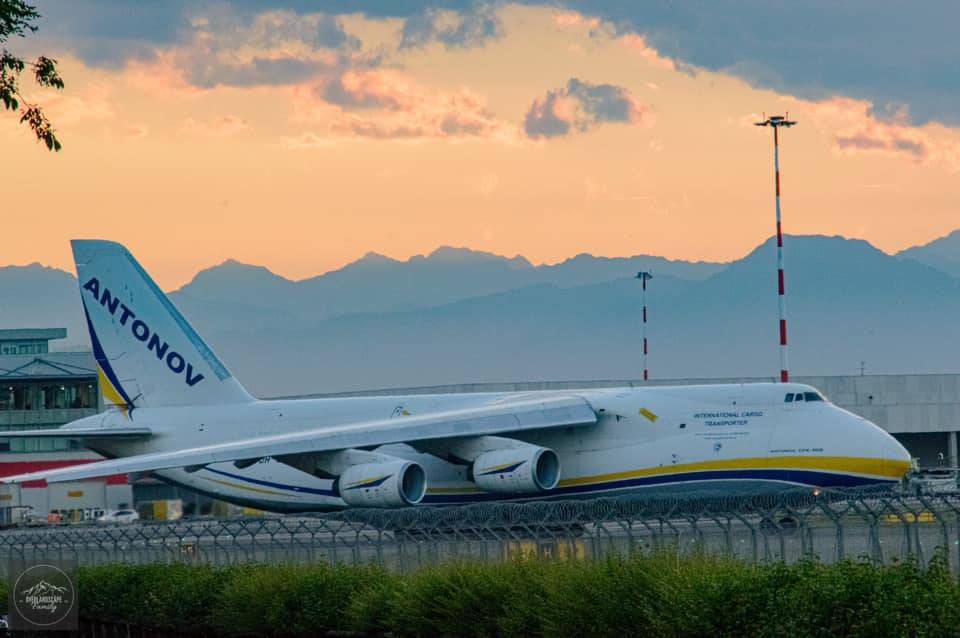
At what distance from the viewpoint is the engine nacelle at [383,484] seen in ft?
137

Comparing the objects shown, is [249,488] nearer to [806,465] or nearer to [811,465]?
[806,465]

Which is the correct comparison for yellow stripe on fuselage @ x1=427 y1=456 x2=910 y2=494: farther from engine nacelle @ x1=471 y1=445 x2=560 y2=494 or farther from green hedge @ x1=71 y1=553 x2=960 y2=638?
green hedge @ x1=71 y1=553 x2=960 y2=638

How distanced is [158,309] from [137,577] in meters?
21.6

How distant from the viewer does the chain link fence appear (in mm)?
20328

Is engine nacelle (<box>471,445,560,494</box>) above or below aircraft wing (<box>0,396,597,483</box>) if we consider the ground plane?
below

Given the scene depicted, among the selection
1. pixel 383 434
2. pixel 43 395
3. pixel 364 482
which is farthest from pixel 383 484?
pixel 43 395

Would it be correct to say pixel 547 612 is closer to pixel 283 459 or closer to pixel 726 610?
pixel 726 610

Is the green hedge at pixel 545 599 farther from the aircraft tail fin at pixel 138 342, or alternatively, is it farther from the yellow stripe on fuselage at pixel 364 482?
the aircraft tail fin at pixel 138 342

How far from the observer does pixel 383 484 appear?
41.9 meters

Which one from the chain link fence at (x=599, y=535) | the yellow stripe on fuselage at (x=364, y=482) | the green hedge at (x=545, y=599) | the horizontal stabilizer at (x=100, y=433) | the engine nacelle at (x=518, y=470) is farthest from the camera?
the horizontal stabilizer at (x=100, y=433)

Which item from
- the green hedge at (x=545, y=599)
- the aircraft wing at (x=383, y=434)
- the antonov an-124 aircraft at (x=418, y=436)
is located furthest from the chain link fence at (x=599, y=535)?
the aircraft wing at (x=383, y=434)

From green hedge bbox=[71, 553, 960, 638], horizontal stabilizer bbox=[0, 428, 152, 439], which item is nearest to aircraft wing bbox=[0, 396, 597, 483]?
horizontal stabilizer bbox=[0, 428, 152, 439]

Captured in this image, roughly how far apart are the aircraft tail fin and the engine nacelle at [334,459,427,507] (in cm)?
814

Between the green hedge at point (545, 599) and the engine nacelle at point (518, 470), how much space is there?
12.9 metres
